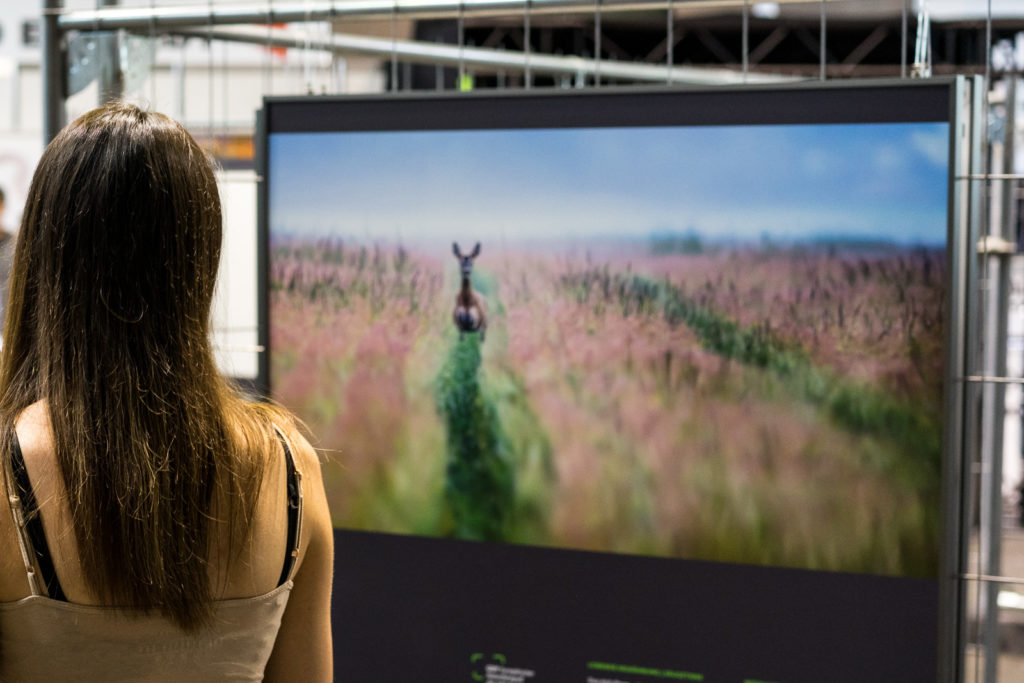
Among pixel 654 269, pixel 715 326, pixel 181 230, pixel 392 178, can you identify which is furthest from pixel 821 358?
pixel 181 230

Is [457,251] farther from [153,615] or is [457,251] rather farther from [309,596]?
[153,615]

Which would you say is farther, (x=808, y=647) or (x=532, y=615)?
(x=532, y=615)

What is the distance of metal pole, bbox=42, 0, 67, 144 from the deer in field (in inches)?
40.0

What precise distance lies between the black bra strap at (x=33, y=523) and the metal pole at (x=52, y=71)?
164 cm

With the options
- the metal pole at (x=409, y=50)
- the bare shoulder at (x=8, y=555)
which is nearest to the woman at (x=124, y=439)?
the bare shoulder at (x=8, y=555)

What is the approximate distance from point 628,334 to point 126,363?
1053 millimetres

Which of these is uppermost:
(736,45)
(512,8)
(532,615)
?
(736,45)

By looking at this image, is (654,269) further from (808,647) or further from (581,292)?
(808,647)

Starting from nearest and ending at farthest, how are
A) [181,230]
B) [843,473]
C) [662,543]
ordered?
[181,230], [843,473], [662,543]

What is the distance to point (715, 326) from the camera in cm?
180

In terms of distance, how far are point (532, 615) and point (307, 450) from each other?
997mm

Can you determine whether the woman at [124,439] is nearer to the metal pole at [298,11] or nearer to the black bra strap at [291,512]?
the black bra strap at [291,512]

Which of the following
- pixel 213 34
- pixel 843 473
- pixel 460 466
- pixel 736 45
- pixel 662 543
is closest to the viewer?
pixel 843 473

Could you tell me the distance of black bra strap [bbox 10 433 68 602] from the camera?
35.7 inches
